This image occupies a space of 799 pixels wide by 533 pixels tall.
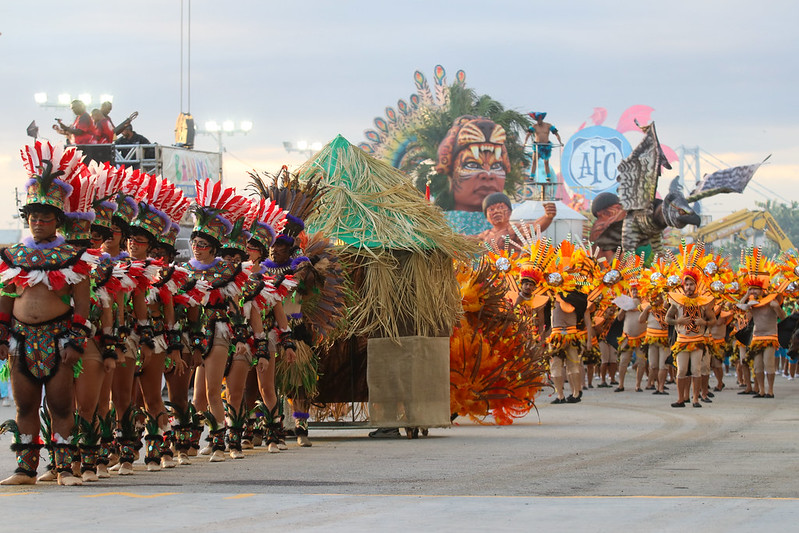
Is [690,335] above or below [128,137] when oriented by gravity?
below

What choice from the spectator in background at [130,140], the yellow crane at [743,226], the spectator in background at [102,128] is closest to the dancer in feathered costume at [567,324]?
the spectator in background at [130,140]

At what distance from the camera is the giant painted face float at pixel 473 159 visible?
216ft

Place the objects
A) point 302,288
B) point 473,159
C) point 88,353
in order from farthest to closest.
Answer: point 473,159 → point 302,288 → point 88,353

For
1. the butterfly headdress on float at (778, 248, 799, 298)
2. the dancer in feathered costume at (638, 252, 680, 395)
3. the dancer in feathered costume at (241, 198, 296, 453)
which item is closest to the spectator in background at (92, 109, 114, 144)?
the dancer in feathered costume at (638, 252, 680, 395)

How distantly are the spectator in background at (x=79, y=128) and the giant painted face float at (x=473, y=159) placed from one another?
137 feet

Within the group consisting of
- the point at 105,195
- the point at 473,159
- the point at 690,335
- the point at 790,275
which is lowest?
the point at 690,335

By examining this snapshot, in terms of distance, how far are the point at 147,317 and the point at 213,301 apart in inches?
36.7

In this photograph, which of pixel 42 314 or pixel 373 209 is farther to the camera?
pixel 373 209

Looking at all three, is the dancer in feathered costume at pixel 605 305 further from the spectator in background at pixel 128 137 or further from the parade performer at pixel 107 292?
the parade performer at pixel 107 292

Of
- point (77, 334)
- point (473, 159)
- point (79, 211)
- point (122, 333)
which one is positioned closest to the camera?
point (77, 334)

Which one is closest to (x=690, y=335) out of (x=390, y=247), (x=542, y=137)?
(x=390, y=247)

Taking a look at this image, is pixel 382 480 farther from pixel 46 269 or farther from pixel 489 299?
pixel 489 299

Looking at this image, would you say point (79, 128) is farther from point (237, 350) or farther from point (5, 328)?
point (5, 328)

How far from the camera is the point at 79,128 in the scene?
25.0 m
